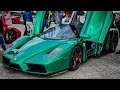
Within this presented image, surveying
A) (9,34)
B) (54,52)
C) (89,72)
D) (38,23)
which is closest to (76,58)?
(89,72)

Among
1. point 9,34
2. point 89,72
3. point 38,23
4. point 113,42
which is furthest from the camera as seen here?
point 9,34

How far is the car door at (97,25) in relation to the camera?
6.57m

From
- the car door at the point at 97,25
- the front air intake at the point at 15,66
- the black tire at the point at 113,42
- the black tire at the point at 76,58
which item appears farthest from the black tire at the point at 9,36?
the black tire at the point at 76,58

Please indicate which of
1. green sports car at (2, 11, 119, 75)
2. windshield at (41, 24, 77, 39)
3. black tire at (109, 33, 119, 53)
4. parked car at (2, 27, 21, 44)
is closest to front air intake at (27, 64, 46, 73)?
green sports car at (2, 11, 119, 75)

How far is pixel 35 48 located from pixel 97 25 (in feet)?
7.07

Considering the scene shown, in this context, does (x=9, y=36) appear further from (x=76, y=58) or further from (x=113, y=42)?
(x=76, y=58)

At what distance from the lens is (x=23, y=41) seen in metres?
6.17

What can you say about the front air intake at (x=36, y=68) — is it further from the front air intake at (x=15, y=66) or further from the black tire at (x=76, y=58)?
the black tire at (x=76, y=58)

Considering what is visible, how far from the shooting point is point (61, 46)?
538 centimetres

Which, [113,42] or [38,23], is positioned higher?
[38,23]

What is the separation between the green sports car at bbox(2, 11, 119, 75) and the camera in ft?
16.7
